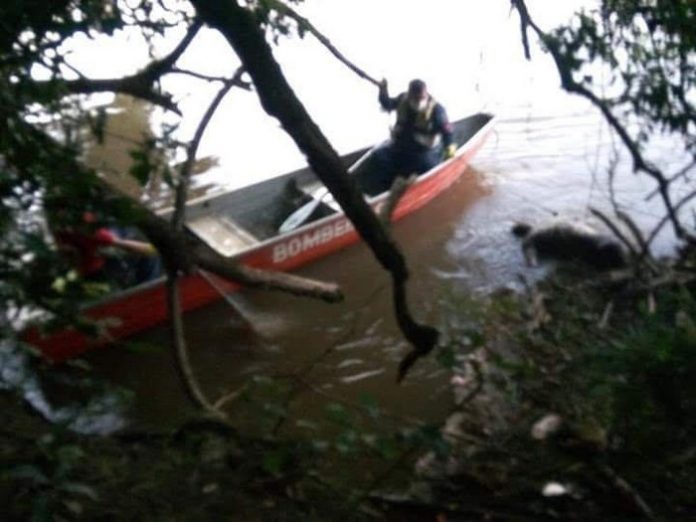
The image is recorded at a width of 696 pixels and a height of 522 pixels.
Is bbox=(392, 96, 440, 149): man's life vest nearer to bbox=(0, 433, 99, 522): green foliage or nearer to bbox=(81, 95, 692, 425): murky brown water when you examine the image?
bbox=(81, 95, 692, 425): murky brown water

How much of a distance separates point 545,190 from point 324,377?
18.3 feet

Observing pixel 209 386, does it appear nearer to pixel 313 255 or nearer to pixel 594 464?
pixel 313 255

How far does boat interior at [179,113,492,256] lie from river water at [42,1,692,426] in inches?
22.8

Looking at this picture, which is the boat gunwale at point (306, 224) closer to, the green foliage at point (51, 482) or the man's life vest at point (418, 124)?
the man's life vest at point (418, 124)

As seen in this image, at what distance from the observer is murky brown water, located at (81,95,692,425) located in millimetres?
8312

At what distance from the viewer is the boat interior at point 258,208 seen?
1029cm

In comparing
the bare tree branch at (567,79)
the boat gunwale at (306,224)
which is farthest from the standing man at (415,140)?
the bare tree branch at (567,79)

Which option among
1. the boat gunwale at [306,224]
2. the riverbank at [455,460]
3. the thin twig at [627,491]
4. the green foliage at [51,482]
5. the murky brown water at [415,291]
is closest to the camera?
the green foliage at [51,482]

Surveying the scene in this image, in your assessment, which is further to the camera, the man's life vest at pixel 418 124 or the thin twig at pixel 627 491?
the man's life vest at pixel 418 124

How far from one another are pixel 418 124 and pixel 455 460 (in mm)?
6740

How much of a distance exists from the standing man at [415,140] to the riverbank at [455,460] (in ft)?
19.2

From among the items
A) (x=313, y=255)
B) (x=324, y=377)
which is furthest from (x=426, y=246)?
(x=324, y=377)

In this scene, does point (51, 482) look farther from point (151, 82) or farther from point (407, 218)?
point (407, 218)

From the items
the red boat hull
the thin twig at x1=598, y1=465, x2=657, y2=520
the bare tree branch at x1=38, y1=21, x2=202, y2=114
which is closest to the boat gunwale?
the red boat hull
